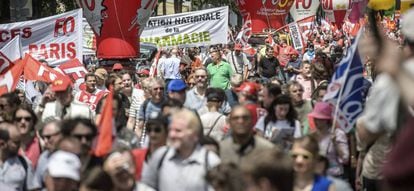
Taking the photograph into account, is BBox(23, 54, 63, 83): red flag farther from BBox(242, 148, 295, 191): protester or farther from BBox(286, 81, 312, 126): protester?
BBox(242, 148, 295, 191): protester

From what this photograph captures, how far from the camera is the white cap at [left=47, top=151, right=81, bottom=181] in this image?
244 inches

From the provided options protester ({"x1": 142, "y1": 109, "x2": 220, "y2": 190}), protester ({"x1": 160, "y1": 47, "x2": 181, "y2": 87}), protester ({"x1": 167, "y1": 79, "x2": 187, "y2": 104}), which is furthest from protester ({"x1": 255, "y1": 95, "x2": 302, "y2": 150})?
protester ({"x1": 160, "y1": 47, "x2": 181, "y2": 87})

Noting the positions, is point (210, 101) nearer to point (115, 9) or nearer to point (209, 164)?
point (209, 164)

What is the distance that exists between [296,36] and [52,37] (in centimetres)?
931

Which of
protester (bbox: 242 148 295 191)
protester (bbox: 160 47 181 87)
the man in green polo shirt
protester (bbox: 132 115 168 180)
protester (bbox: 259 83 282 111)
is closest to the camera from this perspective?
protester (bbox: 242 148 295 191)

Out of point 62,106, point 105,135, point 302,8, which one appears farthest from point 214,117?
point 302,8

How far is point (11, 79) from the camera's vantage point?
500 inches

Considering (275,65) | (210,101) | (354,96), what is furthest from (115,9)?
(354,96)

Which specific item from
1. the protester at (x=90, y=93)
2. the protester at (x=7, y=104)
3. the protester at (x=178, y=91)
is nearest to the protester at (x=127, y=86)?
the protester at (x=90, y=93)

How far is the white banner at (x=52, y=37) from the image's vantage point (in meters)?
16.5

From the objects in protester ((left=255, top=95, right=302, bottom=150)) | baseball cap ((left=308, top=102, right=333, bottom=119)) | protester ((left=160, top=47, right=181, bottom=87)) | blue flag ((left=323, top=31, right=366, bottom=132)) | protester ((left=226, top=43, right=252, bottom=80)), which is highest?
blue flag ((left=323, top=31, right=366, bottom=132))

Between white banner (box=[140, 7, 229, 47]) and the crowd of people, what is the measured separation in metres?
12.6

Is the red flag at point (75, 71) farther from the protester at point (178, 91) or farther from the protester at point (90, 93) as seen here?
the protester at point (178, 91)

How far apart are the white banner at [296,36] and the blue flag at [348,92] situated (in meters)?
15.8
